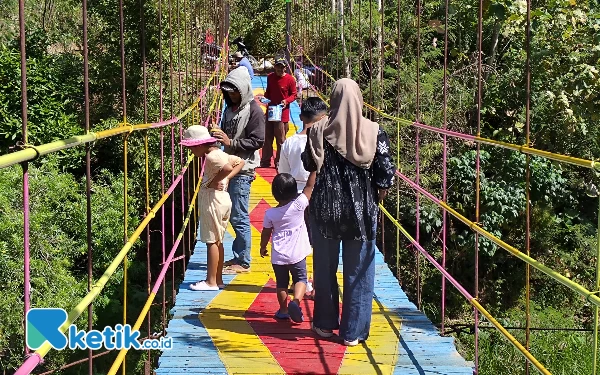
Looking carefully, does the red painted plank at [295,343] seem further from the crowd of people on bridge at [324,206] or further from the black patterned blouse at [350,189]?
the black patterned blouse at [350,189]

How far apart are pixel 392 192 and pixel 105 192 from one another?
148 inches

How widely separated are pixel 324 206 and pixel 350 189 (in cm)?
14

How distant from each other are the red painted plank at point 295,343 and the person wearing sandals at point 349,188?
0.15 m

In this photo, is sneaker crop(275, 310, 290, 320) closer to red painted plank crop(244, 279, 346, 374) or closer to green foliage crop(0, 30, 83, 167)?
red painted plank crop(244, 279, 346, 374)

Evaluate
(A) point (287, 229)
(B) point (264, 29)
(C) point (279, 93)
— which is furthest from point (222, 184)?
(B) point (264, 29)

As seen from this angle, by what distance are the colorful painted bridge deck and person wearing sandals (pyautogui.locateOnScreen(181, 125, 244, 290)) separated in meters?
0.36

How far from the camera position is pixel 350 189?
3438mm

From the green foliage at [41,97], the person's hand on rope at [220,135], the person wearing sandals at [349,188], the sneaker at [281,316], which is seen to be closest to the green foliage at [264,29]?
the green foliage at [41,97]

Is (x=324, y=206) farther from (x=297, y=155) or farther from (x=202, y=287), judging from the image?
(x=202, y=287)

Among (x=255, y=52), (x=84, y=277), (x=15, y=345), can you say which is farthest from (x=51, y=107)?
(x=255, y=52)

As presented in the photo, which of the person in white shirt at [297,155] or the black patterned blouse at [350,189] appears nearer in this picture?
the black patterned blouse at [350,189]

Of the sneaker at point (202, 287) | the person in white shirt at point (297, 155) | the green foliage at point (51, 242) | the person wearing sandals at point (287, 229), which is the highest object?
the person in white shirt at point (297, 155)

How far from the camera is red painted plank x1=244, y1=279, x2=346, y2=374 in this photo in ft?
11.3

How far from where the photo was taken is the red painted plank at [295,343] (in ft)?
11.3
